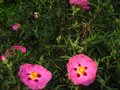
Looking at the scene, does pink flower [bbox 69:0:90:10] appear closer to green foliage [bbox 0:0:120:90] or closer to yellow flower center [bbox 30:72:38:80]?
green foliage [bbox 0:0:120:90]

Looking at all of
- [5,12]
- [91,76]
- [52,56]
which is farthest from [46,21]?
[5,12]

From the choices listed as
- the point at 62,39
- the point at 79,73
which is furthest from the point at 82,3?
the point at 79,73

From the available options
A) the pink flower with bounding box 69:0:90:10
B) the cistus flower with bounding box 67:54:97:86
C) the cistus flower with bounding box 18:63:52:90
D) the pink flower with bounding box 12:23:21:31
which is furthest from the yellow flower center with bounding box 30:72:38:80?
the pink flower with bounding box 12:23:21:31

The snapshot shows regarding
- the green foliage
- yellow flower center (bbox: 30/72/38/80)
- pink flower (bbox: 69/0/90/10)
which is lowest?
yellow flower center (bbox: 30/72/38/80)

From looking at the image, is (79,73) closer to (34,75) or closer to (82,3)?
(34,75)

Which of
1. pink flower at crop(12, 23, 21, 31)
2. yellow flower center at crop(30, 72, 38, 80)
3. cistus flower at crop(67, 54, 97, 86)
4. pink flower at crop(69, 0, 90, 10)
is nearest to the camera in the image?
cistus flower at crop(67, 54, 97, 86)

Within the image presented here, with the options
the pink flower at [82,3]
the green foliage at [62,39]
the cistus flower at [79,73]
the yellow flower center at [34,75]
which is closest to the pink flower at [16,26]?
the green foliage at [62,39]

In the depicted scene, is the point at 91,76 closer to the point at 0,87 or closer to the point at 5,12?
the point at 0,87

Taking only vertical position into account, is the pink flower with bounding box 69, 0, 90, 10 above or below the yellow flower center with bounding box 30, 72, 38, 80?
above
